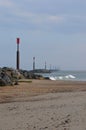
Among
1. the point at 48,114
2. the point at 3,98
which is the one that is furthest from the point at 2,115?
the point at 3,98

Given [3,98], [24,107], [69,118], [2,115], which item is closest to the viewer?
[69,118]

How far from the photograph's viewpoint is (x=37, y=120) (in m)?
14.6

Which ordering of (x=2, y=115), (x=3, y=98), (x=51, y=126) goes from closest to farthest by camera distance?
(x=51, y=126) < (x=2, y=115) < (x=3, y=98)

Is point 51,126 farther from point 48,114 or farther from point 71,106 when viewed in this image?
point 71,106

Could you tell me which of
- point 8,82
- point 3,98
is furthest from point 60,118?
point 8,82

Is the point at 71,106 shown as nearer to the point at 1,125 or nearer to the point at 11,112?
the point at 11,112

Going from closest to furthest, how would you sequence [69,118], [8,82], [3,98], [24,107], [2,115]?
[69,118]
[2,115]
[24,107]
[3,98]
[8,82]

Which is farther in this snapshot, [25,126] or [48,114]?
[48,114]

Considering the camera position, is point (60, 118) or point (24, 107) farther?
point (24, 107)

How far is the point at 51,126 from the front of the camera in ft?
43.6

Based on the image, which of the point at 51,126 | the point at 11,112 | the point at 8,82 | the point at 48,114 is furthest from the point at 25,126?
the point at 8,82

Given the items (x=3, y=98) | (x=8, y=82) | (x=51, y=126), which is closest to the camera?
(x=51, y=126)

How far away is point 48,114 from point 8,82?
62.8 feet

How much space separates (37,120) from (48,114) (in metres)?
1.15
